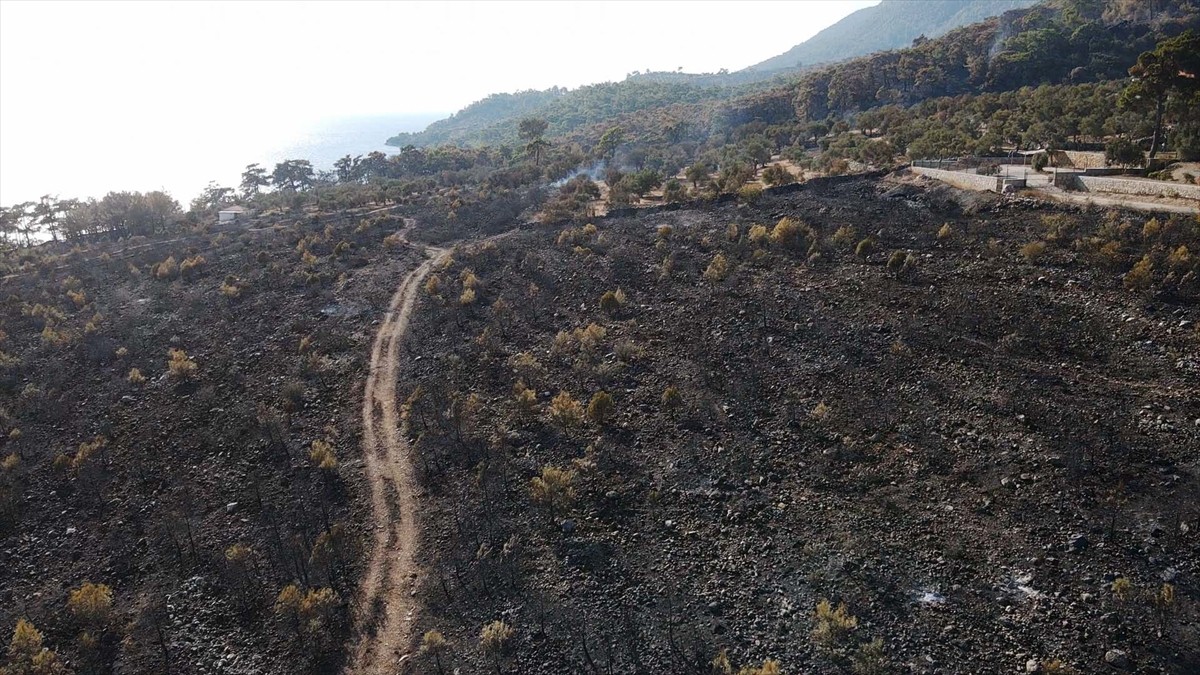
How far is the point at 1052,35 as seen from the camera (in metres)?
79.4

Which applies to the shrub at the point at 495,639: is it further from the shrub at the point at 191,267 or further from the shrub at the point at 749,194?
the shrub at the point at 191,267

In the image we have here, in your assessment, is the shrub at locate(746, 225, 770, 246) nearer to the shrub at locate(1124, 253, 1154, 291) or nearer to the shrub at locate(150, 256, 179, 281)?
the shrub at locate(1124, 253, 1154, 291)

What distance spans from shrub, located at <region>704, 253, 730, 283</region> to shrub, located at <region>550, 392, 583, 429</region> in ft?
44.2

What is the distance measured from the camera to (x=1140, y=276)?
80.7ft

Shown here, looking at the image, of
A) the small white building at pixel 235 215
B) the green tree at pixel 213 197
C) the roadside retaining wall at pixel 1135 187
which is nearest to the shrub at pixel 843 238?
the roadside retaining wall at pixel 1135 187

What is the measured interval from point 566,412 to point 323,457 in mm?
8711

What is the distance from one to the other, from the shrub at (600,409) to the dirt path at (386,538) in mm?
6700

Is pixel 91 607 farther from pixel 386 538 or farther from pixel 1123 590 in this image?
pixel 1123 590

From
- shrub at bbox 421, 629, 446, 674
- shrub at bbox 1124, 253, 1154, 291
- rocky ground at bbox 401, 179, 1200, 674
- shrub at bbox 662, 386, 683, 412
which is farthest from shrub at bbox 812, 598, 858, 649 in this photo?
shrub at bbox 1124, 253, 1154, 291

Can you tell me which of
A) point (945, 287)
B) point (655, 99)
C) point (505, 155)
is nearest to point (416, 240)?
point (945, 287)

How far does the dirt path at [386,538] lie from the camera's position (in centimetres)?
1514

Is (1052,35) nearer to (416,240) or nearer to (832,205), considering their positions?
(832,205)

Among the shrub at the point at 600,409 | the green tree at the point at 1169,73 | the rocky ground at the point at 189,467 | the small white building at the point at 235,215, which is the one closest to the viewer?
the rocky ground at the point at 189,467

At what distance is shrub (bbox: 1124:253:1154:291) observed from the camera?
80.6 ft
